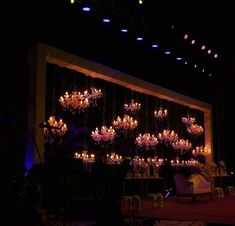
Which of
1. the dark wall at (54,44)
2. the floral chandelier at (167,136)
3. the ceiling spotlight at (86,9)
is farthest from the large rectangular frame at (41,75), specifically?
the floral chandelier at (167,136)

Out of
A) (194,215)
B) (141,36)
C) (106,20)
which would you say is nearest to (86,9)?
(106,20)

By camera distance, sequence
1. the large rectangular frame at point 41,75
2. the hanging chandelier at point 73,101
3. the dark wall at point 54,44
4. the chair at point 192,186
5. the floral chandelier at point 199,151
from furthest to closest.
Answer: the floral chandelier at point 199,151
the chair at point 192,186
the hanging chandelier at point 73,101
the large rectangular frame at point 41,75
the dark wall at point 54,44

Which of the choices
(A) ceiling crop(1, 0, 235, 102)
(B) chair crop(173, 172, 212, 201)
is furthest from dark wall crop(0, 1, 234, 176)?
(B) chair crop(173, 172, 212, 201)

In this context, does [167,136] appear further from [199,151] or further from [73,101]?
[73,101]

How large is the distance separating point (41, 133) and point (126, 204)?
3.06 metres

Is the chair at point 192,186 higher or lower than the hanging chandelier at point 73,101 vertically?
lower

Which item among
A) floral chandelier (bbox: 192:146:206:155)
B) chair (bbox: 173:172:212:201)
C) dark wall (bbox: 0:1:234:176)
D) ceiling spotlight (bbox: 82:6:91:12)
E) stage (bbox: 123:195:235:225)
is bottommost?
stage (bbox: 123:195:235:225)

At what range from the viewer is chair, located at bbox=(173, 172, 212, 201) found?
10.3 metres

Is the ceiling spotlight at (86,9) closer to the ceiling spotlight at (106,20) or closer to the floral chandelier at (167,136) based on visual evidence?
the ceiling spotlight at (106,20)

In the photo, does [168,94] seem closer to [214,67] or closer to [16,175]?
[214,67]

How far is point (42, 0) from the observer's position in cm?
672

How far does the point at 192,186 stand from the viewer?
423 inches

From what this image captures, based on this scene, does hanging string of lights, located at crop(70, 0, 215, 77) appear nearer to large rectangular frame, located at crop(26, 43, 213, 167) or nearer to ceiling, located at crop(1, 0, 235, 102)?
ceiling, located at crop(1, 0, 235, 102)

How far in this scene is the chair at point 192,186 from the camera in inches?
404
